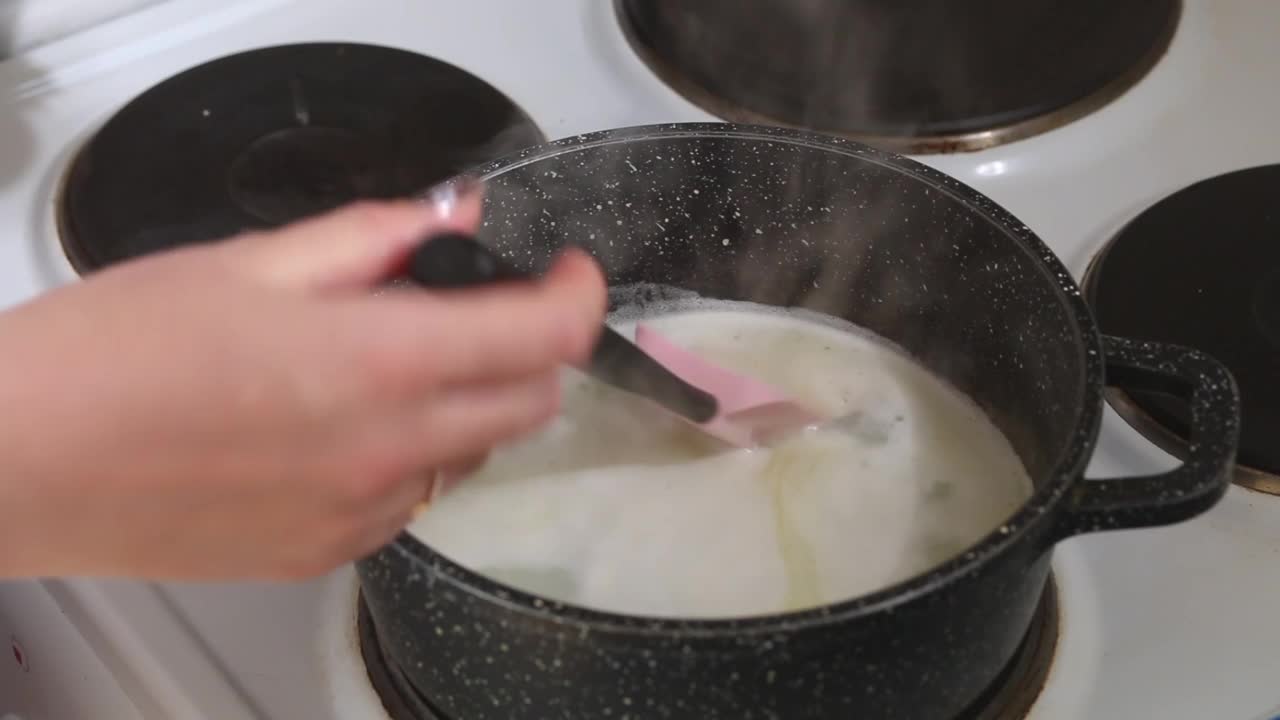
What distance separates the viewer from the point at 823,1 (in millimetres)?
825

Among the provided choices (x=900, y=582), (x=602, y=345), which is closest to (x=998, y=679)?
(x=900, y=582)

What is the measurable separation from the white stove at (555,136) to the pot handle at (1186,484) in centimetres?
13

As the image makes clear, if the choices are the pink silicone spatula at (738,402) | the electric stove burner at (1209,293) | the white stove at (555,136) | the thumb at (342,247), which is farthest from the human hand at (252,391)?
the electric stove burner at (1209,293)

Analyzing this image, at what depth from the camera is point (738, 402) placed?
645 millimetres

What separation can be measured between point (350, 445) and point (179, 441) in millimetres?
45

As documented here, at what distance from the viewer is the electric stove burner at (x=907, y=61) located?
76cm

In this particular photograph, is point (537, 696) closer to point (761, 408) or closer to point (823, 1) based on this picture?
point (761, 408)

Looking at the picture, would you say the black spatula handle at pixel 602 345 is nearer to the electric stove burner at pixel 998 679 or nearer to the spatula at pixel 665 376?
the spatula at pixel 665 376

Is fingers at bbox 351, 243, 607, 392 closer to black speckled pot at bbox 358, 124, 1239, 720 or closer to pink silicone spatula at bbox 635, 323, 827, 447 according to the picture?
black speckled pot at bbox 358, 124, 1239, 720

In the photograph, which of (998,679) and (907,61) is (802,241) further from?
(998,679)

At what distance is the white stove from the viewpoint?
0.52 meters

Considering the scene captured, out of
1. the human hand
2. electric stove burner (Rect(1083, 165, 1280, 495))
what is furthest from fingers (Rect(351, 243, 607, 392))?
electric stove burner (Rect(1083, 165, 1280, 495))

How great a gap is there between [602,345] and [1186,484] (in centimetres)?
22

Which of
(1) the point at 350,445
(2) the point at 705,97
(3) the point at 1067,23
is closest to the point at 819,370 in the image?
(2) the point at 705,97
